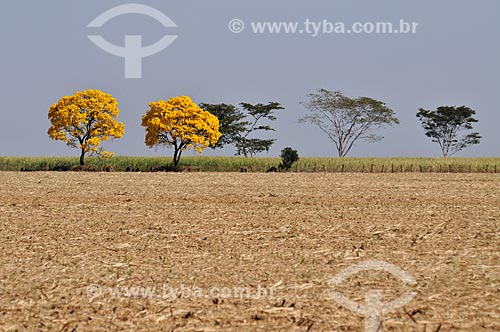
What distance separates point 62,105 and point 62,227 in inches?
909

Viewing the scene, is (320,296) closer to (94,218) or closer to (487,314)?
(487,314)

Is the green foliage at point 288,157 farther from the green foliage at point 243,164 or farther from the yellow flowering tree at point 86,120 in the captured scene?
the yellow flowering tree at point 86,120

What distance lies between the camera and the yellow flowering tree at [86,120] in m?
29.8

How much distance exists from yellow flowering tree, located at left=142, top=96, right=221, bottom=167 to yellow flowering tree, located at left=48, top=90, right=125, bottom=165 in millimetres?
1702

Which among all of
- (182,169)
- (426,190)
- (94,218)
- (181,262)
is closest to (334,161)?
(182,169)

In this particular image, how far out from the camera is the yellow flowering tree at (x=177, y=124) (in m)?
29.6

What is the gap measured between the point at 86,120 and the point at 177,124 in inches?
179

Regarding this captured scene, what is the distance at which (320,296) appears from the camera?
4703 mm

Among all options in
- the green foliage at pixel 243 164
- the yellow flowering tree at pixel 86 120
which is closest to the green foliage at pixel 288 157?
the green foliage at pixel 243 164

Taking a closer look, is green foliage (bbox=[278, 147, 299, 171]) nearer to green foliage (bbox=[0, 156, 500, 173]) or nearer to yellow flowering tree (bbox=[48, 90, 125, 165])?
green foliage (bbox=[0, 156, 500, 173])

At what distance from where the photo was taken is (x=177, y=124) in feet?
97.7

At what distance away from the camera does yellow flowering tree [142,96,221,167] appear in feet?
97.2

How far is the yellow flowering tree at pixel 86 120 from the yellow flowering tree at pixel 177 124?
67.0 inches

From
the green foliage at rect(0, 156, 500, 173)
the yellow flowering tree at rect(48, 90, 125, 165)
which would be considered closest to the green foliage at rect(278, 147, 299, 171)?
the green foliage at rect(0, 156, 500, 173)
